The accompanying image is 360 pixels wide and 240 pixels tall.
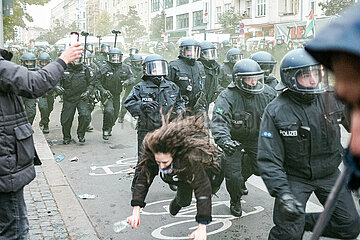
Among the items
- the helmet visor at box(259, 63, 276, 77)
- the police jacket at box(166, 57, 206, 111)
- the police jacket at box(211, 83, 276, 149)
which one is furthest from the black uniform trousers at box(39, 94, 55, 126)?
the police jacket at box(211, 83, 276, 149)

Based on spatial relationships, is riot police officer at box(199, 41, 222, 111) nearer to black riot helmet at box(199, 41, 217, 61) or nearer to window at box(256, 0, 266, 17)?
black riot helmet at box(199, 41, 217, 61)

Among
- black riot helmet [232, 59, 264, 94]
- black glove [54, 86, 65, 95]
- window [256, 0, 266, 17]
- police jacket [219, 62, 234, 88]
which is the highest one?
window [256, 0, 266, 17]

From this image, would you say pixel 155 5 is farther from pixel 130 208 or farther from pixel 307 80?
pixel 307 80

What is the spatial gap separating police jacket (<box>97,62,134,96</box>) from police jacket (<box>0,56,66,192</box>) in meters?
8.47

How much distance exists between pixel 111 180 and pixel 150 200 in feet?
4.27

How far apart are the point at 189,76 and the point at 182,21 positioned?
5555 centimetres

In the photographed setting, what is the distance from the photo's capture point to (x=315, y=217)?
12.0ft

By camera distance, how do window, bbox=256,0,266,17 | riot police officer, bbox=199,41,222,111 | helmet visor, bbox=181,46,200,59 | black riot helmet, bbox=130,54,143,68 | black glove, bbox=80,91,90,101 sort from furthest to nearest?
1. window, bbox=256,0,266,17
2. black riot helmet, bbox=130,54,143,68
3. black glove, bbox=80,91,90,101
4. riot police officer, bbox=199,41,222,111
5. helmet visor, bbox=181,46,200,59

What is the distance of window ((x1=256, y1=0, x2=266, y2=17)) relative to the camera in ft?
152

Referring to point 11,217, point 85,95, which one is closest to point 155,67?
point 11,217

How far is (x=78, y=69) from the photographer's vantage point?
10594 millimetres

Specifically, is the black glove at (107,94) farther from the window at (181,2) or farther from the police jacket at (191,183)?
the window at (181,2)

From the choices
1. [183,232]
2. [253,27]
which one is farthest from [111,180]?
[253,27]

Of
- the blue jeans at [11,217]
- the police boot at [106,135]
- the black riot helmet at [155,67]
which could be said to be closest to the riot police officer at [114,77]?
the police boot at [106,135]
